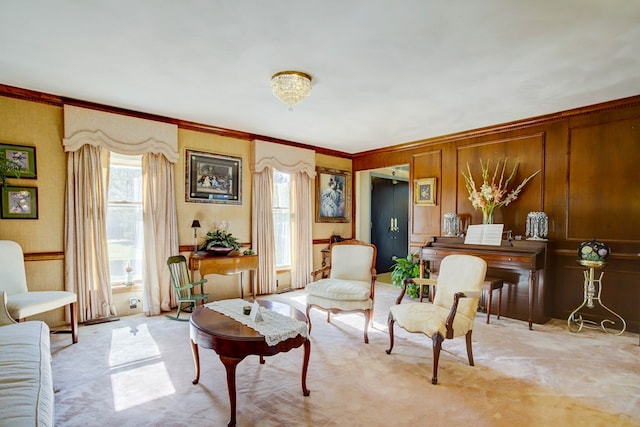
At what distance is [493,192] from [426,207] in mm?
1261

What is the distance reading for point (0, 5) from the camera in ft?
6.88

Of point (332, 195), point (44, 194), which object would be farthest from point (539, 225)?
point (44, 194)

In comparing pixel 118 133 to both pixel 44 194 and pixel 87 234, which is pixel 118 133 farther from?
pixel 87 234

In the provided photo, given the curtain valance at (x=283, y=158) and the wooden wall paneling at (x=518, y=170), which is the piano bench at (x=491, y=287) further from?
the curtain valance at (x=283, y=158)

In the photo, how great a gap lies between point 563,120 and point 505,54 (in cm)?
219

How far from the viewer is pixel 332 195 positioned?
21.5 ft

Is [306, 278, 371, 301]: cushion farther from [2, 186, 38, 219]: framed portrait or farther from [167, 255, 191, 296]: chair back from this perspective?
[2, 186, 38, 219]: framed portrait

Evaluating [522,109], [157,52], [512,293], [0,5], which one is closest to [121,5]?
[157,52]

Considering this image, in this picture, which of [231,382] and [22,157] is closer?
[231,382]

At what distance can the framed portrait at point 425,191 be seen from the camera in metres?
5.51

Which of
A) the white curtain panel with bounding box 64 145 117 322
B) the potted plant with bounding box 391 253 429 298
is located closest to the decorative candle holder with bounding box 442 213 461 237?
the potted plant with bounding box 391 253 429 298

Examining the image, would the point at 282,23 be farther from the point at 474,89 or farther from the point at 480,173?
the point at 480,173

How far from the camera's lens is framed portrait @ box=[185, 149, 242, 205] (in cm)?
476

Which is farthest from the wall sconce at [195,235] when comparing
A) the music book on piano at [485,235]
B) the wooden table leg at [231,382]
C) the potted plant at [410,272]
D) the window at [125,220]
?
the music book on piano at [485,235]
